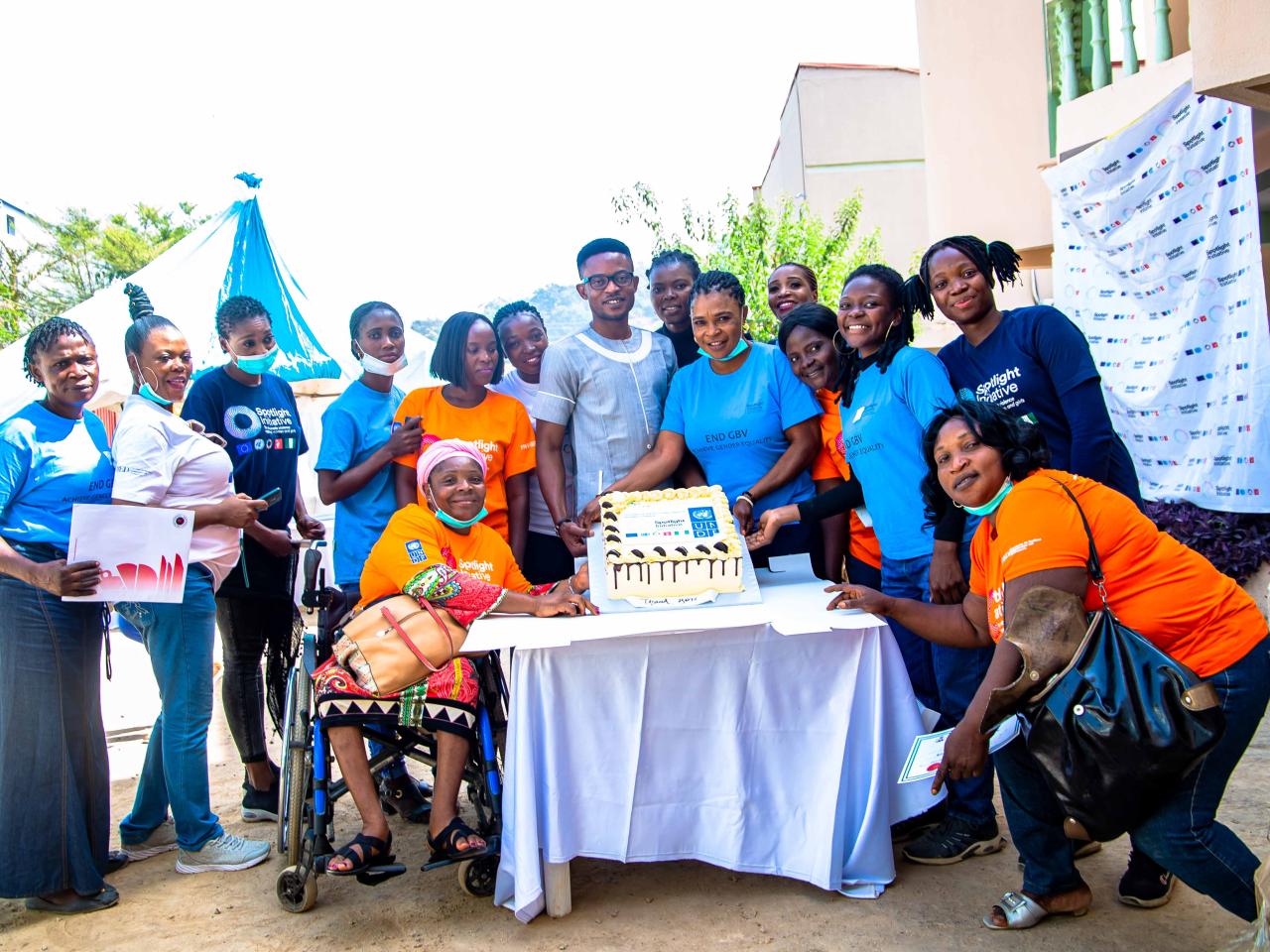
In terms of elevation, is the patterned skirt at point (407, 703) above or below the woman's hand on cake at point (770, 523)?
below

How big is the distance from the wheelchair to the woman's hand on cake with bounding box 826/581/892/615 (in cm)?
132

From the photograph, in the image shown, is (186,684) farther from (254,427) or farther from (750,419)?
(750,419)

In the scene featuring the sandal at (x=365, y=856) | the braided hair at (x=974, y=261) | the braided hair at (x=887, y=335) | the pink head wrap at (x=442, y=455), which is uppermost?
the braided hair at (x=974, y=261)

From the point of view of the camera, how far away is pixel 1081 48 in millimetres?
9570

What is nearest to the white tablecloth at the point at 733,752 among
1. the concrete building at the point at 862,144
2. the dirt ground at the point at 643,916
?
the dirt ground at the point at 643,916

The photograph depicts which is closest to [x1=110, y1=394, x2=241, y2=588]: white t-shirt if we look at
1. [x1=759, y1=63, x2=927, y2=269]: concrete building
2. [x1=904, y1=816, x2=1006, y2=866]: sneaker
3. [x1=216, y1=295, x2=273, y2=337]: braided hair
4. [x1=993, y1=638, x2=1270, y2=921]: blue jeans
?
[x1=216, y1=295, x2=273, y2=337]: braided hair

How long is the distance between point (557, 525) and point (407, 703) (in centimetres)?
119

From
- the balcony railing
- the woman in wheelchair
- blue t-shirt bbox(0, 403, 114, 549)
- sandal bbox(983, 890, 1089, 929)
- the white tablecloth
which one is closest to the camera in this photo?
sandal bbox(983, 890, 1089, 929)

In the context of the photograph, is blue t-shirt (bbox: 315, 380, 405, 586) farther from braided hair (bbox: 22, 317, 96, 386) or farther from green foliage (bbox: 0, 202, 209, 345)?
green foliage (bbox: 0, 202, 209, 345)

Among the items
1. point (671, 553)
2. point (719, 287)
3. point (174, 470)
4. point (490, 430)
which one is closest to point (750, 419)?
point (719, 287)

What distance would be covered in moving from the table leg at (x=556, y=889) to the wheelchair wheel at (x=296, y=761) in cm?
94

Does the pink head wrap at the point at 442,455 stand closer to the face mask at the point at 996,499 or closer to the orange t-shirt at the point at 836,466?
the orange t-shirt at the point at 836,466

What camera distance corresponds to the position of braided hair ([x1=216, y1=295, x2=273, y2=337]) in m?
4.61

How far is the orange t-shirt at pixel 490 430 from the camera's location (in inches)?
181
